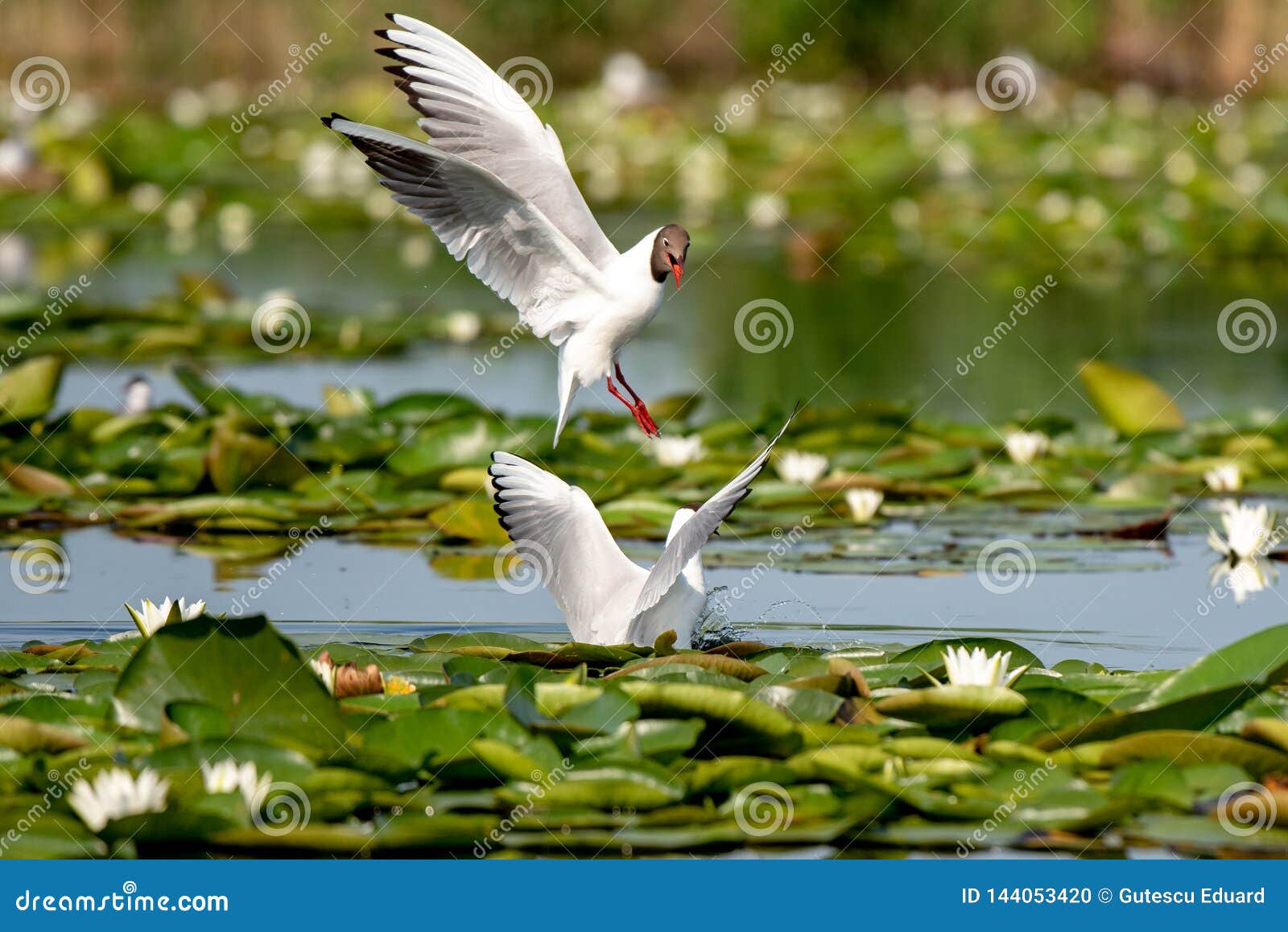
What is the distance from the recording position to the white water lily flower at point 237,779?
388 centimetres

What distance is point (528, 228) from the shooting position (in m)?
5.56

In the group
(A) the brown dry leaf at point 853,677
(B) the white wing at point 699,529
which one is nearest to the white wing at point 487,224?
(B) the white wing at point 699,529

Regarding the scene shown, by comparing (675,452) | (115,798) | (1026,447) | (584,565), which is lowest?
(115,798)

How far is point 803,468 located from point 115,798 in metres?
4.25

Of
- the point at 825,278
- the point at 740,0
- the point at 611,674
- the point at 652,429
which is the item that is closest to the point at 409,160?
the point at 652,429

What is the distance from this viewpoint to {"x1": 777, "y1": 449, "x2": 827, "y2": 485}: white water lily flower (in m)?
7.64

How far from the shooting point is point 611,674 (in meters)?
4.84

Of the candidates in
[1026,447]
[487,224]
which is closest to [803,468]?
[1026,447]

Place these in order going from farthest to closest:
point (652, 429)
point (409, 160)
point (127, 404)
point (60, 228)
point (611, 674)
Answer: point (60, 228) < point (127, 404) < point (652, 429) < point (409, 160) < point (611, 674)

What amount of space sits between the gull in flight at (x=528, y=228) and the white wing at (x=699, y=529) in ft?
2.98

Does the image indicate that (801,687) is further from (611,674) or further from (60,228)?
(60,228)

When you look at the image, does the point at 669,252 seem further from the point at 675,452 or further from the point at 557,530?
the point at 675,452

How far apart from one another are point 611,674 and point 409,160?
1558mm

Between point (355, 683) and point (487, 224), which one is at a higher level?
point (487, 224)
